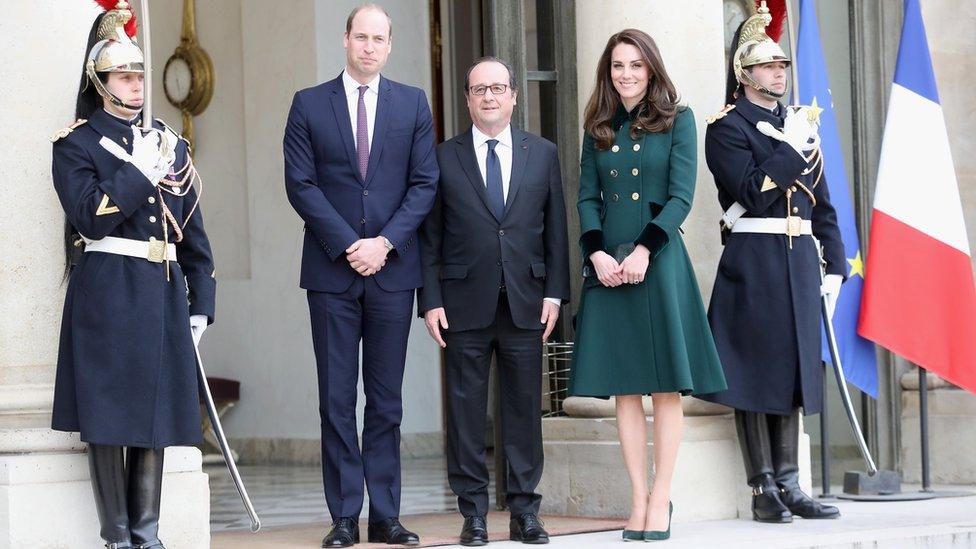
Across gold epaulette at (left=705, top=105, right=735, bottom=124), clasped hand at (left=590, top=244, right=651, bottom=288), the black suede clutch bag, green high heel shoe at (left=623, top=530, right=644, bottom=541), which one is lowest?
green high heel shoe at (left=623, top=530, right=644, bottom=541)

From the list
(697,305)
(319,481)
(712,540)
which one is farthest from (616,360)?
(319,481)

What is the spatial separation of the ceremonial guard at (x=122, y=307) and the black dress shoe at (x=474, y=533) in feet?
3.80

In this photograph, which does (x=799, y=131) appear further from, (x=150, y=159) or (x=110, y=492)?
(x=110, y=492)

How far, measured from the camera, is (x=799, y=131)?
22.1ft

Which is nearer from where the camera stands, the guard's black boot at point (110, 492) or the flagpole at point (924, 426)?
the guard's black boot at point (110, 492)

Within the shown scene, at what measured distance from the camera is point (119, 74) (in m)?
5.46

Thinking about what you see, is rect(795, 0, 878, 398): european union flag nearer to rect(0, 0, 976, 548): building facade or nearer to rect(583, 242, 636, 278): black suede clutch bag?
rect(0, 0, 976, 548): building facade

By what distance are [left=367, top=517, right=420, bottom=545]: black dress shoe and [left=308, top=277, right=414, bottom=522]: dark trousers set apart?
29mm

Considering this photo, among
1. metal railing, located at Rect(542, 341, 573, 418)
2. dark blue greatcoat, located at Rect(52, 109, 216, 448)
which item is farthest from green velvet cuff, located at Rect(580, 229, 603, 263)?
dark blue greatcoat, located at Rect(52, 109, 216, 448)

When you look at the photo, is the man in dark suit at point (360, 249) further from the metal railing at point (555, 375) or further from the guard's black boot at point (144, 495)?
the metal railing at point (555, 375)

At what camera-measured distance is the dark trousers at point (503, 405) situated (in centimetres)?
618

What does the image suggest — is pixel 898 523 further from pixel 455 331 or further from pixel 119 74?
pixel 119 74

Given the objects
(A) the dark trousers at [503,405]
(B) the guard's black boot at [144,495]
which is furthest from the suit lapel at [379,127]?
(B) the guard's black boot at [144,495]

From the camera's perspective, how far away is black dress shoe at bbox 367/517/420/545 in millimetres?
6023
